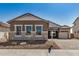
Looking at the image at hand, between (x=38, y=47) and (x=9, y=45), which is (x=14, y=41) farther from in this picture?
(x=38, y=47)

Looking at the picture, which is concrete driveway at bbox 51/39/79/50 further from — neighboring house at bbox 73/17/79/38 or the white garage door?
neighboring house at bbox 73/17/79/38

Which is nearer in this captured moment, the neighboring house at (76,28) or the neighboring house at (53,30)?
the neighboring house at (76,28)

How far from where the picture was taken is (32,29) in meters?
13.0

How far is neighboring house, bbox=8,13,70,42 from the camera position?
12.6 metres

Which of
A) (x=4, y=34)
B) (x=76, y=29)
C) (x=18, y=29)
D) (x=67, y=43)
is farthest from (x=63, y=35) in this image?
(x=4, y=34)

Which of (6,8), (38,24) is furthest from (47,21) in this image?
(6,8)

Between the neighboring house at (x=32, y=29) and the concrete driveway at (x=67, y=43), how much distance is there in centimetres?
30

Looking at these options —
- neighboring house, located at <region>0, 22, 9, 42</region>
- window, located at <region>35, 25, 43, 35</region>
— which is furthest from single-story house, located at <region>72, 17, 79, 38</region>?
neighboring house, located at <region>0, 22, 9, 42</region>

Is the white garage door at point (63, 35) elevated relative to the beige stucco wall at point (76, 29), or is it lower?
lower

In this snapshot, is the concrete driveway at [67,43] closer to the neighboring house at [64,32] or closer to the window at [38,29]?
the neighboring house at [64,32]

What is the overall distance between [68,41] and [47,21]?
1.72 m

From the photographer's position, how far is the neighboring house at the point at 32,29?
1264cm

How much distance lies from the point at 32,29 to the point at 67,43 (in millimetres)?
2287

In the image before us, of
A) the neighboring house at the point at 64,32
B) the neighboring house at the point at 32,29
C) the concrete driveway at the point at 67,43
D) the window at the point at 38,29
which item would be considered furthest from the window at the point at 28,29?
the neighboring house at the point at 64,32
